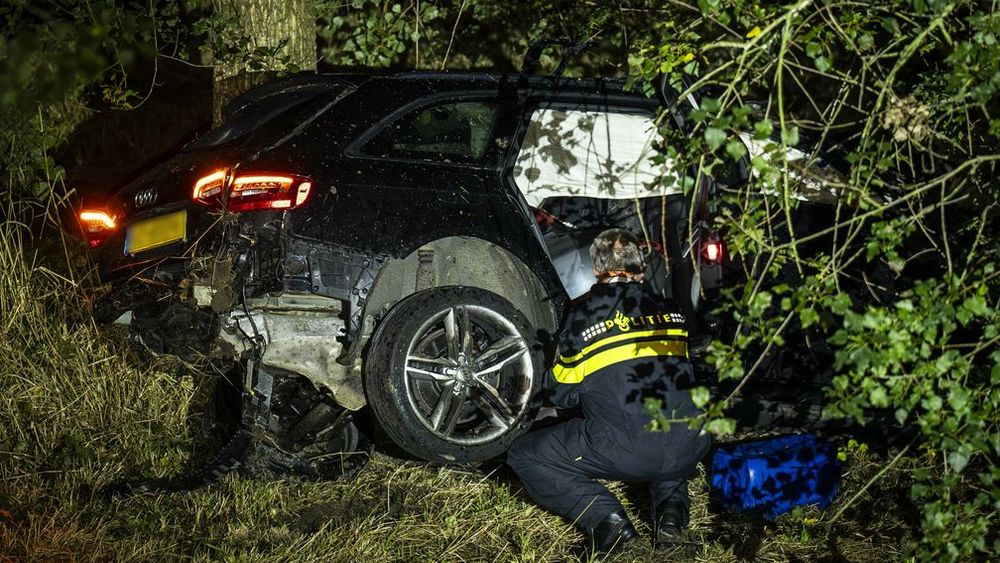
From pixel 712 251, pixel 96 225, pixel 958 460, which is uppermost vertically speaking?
pixel 96 225

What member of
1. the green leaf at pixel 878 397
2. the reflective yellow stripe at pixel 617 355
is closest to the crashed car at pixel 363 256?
the reflective yellow stripe at pixel 617 355

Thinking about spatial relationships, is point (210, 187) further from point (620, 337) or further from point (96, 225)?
point (620, 337)

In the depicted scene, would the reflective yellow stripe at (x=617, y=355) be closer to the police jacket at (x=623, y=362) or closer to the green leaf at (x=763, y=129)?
the police jacket at (x=623, y=362)

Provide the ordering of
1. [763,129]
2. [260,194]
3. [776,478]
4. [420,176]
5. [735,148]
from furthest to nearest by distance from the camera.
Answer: [776,478] < [420,176] < [260,194] < [735,148] < [763,129]

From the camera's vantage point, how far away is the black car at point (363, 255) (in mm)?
4305

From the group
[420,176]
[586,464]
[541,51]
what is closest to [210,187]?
[420,176]

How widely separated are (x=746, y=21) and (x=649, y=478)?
198 centimetres

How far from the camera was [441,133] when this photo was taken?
4797 mm

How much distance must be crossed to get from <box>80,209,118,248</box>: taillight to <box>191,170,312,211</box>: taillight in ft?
3.01

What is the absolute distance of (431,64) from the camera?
32.1ft

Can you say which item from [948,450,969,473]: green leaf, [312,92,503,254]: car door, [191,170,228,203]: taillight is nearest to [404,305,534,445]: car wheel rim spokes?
[312,92,503,254]: car door

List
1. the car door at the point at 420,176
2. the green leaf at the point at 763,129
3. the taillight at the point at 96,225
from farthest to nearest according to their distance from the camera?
1. the taillight at the point at 96,225
2. the car door at the point at 420,176
3. the green leaf at the point at 763,129

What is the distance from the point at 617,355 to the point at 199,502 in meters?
2.08

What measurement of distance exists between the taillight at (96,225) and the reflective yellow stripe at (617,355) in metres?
2.30
